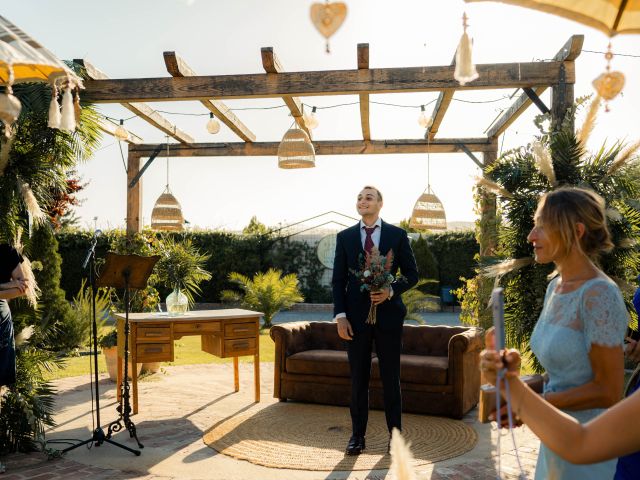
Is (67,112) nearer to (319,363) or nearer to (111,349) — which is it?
(319,363)

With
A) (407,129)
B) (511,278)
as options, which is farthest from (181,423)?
(407,129)

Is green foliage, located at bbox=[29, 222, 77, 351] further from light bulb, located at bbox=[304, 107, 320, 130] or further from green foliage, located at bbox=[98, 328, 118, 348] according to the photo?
light bulb, located at bbox=[304, 107, 320, 130]

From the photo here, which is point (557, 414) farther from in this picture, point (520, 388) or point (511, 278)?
point (511, 278)

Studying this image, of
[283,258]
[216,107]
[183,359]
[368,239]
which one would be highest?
[216,107]

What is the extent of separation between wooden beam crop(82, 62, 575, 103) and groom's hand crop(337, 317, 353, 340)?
287 centimetres

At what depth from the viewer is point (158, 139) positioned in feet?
34.9

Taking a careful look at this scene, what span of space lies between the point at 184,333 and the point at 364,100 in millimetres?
3650

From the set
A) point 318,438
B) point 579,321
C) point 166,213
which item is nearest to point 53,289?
point 166,213

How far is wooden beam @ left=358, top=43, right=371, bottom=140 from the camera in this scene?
253 inches

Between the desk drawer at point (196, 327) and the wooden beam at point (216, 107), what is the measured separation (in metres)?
2.79

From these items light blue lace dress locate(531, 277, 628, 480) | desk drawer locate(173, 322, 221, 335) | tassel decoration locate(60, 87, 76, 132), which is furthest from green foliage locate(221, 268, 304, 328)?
light blue lace dress locate(531, 277, 628, 480)

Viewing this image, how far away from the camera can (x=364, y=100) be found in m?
7.85

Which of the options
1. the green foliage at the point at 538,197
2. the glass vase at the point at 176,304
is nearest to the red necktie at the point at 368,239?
the green foliage at the point at 538,197

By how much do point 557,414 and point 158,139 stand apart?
10.3 metres
